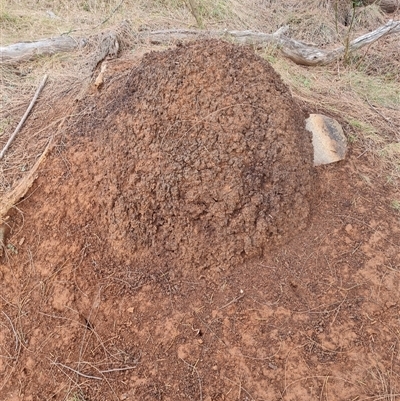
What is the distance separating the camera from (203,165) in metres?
2.27

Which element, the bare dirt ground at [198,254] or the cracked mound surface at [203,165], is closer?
the bare dirt ground at [198,254]

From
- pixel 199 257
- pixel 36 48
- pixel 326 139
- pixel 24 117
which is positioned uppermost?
pixel 36 48

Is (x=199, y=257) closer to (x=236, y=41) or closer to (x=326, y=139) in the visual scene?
(x=326, y=139)

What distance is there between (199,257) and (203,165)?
50cm

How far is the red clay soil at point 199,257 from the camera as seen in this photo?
192 centimetres

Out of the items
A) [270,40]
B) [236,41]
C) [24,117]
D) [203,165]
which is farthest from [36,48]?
[203,165]

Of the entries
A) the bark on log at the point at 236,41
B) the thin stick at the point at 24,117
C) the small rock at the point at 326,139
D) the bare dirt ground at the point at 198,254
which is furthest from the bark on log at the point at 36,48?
the small rock at the point at 326,139

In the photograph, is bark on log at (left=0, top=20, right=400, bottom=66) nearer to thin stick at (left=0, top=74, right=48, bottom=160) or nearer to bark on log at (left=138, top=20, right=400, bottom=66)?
bark on log at (left=138, top=20, right=400, bottom=66)

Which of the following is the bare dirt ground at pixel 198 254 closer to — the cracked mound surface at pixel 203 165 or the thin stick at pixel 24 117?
the cracked mound surface at pixel 203 165

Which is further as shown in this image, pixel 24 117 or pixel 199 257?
pixel 24 117

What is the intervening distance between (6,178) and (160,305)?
138cm

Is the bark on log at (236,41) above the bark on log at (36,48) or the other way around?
the other way around

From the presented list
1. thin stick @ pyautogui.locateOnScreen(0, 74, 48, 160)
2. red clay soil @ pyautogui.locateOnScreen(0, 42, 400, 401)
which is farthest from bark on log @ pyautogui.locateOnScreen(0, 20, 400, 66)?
red clay soil @ pyautogui.locateOnScreen(0, 42, 400, 401)

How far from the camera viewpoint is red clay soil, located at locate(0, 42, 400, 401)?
1.92 metres
